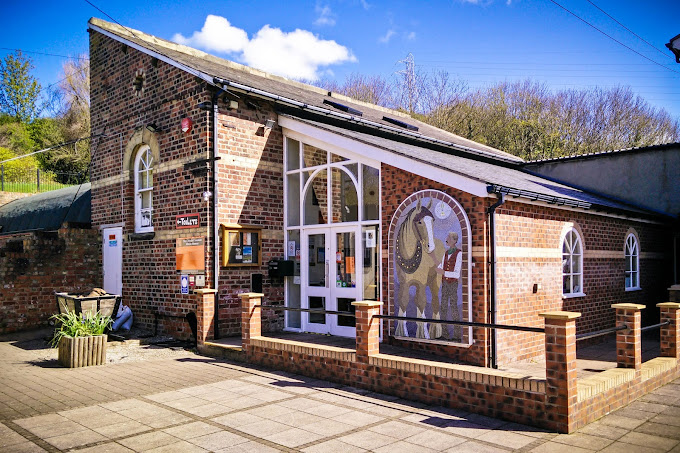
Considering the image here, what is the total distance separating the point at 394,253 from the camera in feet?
29.2

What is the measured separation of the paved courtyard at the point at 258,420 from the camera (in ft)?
16.8

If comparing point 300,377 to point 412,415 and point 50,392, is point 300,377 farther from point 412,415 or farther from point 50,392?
point 50,392

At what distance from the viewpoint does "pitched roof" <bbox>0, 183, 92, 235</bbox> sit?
15.7m

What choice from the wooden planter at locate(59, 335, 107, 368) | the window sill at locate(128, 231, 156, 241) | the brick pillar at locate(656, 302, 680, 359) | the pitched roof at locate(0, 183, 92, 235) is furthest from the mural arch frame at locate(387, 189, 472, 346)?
the pitched roof at locate(0, 183, 92, 235)

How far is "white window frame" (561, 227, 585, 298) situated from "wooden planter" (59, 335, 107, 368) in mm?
8355

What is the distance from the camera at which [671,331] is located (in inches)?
305

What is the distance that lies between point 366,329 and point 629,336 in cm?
344

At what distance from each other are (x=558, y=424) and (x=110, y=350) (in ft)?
26.4

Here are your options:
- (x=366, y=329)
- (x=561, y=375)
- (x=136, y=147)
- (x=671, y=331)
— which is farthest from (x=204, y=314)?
(x=671, y=331)

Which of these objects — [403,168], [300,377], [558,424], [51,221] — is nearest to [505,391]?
[558,424]

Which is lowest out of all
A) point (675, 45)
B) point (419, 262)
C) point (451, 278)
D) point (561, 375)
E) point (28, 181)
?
point (561, 375)

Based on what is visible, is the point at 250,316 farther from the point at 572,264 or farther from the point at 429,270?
the point at 572,264

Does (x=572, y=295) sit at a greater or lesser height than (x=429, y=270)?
lesser

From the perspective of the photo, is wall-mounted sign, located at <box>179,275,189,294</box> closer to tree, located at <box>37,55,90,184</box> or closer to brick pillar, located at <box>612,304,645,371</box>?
brick pillar, located at <box>612,304,645,371</box>
